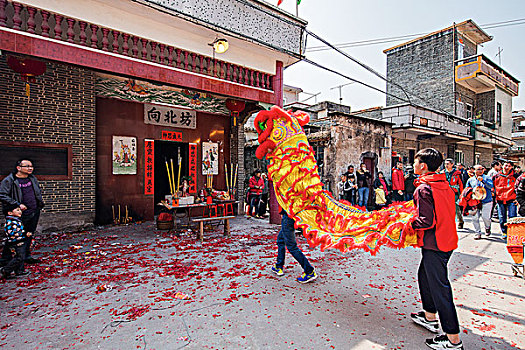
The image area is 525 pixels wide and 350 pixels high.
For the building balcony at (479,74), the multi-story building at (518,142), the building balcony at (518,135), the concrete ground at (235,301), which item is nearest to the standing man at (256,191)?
the concrete ground at (235,301)

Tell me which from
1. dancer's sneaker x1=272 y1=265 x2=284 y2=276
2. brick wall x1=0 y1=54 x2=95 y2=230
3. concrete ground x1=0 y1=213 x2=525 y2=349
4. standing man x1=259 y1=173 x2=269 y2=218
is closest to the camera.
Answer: concrete ground x1=0 y1=213 x2=525 y2=349

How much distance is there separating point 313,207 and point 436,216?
1.45m

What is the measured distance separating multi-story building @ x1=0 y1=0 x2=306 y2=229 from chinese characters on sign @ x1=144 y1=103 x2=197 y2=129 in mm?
30

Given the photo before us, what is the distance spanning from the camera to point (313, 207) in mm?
3514

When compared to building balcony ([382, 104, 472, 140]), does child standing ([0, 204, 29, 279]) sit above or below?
below

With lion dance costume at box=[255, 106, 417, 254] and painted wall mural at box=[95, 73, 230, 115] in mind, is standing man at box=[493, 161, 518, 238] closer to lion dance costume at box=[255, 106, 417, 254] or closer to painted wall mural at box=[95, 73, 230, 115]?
lion dance costume at box=[255, 106, 417, 254]

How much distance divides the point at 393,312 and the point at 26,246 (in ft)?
17.4

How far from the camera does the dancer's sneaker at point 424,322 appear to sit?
2.57 m

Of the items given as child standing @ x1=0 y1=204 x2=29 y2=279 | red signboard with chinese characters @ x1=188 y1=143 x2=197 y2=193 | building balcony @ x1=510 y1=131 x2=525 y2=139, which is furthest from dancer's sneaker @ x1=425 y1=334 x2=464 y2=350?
building balcony @ x1=510 y1=131 x2=525 y2=139

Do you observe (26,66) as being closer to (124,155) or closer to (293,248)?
(124,155)

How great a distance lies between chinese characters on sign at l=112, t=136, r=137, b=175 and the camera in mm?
7334

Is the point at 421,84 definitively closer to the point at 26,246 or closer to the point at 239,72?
the point at 239,72

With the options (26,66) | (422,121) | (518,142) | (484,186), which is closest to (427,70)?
(422,121)

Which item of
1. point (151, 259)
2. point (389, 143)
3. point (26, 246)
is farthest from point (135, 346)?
point (389, 143)
